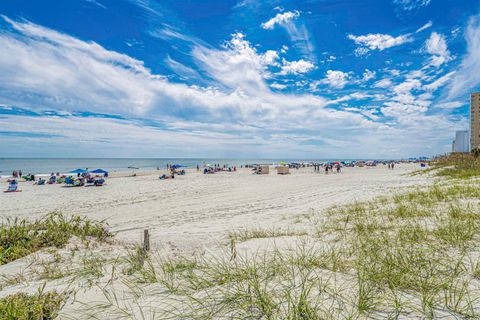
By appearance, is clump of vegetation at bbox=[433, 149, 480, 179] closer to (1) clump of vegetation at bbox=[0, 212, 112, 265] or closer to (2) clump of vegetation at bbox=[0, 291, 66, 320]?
(2) clump of vegetation at bbox=[0, 291, 66, 320]

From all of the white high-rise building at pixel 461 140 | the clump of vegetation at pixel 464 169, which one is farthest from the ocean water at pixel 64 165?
the white high-rise building at pixel 461 140

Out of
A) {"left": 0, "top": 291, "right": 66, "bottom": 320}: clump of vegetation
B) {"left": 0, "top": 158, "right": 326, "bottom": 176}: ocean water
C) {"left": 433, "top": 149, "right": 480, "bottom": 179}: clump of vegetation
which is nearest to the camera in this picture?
{"left": 0, "top": 291, "right": 66, "bottom": 320}: clump of vegetation

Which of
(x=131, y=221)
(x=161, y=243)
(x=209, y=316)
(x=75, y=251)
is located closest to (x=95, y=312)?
(x=209, y=316)

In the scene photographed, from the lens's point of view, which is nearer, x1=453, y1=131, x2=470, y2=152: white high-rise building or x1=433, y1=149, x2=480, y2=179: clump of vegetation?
→ x1=433, y1=149, x2=480, y2=179: clump of vegetation

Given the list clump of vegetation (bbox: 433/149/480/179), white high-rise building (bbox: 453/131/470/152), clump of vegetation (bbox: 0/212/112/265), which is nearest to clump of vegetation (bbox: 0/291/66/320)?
clump of vegetation (bbox: 0/212/112/265)

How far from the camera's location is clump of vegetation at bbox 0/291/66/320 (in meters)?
1.98

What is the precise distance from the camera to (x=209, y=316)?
1.92 meters

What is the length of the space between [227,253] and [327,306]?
77.8 inches

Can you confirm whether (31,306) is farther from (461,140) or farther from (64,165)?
(461,140)

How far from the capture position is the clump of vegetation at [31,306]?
1977mm

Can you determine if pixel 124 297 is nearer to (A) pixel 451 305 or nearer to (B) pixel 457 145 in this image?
(A) pixel 451 305

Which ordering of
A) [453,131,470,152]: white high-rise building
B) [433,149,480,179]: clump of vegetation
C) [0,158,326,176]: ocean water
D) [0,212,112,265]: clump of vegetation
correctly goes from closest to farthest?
[0,212,112,265]: clump of vegetation
[433,149,480,179]: clump of vegetation
[0,158,326,176]: ocean water
[453,131,470,152]: white high-rise building

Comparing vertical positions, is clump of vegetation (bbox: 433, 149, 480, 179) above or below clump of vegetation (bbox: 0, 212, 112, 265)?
above

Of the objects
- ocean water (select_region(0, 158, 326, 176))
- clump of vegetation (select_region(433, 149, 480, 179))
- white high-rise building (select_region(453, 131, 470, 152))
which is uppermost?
white high-rise building (select_region(453, 131, 470, 152))
